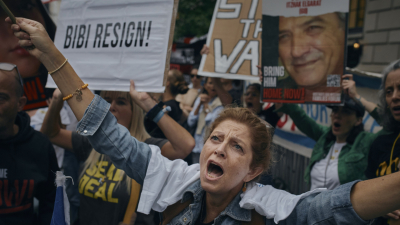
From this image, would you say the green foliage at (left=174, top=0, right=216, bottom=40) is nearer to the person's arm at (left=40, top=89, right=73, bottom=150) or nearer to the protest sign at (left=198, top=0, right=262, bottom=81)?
the protest sign at (left=198, top=0, right=262, bottom=81)

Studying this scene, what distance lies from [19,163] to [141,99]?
90 centimetres

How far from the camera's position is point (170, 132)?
2.32m

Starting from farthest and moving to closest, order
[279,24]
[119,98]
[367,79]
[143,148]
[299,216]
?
[367,79]
[279,24]
[119,98]
[143,148]
[299,216]

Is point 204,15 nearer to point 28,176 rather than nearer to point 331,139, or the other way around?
point 331,139

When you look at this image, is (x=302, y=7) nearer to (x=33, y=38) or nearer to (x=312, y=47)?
(x=312, y=47)

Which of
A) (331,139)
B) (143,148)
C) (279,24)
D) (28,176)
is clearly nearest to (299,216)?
(143,148)

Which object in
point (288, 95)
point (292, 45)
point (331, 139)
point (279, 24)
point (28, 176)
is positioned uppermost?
point (279, 24)

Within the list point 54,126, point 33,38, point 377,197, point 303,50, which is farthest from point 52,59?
point 303,50

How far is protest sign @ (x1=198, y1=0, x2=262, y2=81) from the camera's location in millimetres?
3475

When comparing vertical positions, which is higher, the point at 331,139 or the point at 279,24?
the point at 279,24

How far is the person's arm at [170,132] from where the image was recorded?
2.32 m

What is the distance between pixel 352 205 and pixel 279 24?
1.98 metres

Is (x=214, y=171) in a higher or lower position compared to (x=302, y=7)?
lower

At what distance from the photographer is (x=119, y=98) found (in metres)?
2.67
